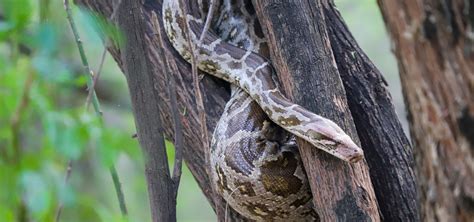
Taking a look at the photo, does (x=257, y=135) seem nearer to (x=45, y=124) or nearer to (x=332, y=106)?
(x=332, y=106)

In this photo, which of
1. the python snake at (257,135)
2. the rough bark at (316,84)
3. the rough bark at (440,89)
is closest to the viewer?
the rough bark at (440,89)

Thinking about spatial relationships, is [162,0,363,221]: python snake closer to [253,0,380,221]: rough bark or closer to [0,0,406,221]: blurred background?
[253,0,380,221]: rough bark

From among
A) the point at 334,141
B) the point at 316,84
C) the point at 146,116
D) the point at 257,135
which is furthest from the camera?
the point at 257,135

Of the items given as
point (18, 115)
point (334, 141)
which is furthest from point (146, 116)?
point (334, 141)

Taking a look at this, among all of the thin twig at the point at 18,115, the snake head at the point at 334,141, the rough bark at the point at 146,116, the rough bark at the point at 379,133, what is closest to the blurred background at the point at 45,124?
the thin twig at the point at 18,115

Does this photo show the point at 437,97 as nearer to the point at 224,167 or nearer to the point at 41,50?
the point at 41,50

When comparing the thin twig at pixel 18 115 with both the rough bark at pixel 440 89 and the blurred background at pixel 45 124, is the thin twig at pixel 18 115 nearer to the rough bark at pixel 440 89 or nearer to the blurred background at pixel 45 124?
the blurred background at pixel 45 124
